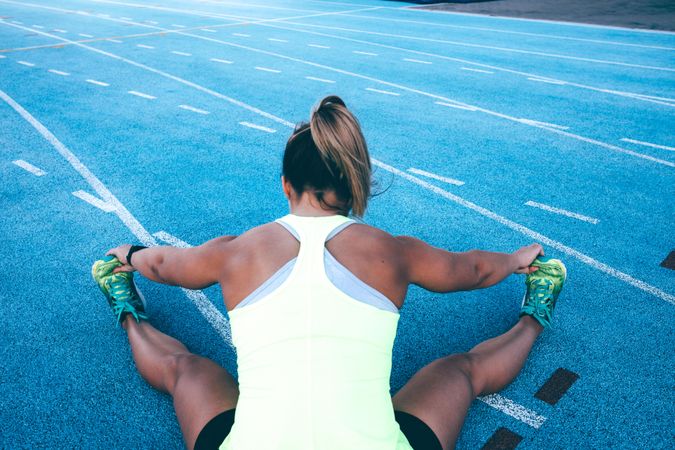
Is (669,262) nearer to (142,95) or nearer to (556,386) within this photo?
(556,386)

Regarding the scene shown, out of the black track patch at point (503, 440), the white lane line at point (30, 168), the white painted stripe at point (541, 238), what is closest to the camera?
the black track patch at point (503, 440)

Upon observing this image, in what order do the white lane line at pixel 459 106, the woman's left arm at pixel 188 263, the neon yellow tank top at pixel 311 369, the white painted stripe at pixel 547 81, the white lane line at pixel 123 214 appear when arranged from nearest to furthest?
1. the neon yellow tank top at pixel 311 369
2. the woman's left arm at pixel 188 263
3. the white lane line at pixel 123 214
4. the white lane line at pixel 459 106
5. the white painted stripe at pixel 547 81

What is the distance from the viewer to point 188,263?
7.29 feet

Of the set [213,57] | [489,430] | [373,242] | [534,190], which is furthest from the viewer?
[213,57]

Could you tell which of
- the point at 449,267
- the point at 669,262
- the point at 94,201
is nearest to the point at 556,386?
the point at 449,267

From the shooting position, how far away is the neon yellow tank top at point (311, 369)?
1.68 meters

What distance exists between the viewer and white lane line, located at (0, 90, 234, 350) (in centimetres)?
357

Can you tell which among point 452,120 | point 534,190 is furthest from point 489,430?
point 452,120

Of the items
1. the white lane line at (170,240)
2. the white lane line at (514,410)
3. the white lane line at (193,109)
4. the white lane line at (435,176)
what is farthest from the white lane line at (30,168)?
the white lane line at (514,410)

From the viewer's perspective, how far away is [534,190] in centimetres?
559

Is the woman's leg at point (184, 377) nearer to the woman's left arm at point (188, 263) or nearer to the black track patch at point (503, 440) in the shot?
the woman's left arm at point (188, 263)

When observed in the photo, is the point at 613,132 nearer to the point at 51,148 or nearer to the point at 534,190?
the point at 534,190

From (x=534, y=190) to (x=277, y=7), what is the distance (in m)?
19.8

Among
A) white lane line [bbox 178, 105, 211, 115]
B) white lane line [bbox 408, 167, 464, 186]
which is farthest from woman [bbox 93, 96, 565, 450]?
white lane line [bbox 178, 105, 211, 115]
